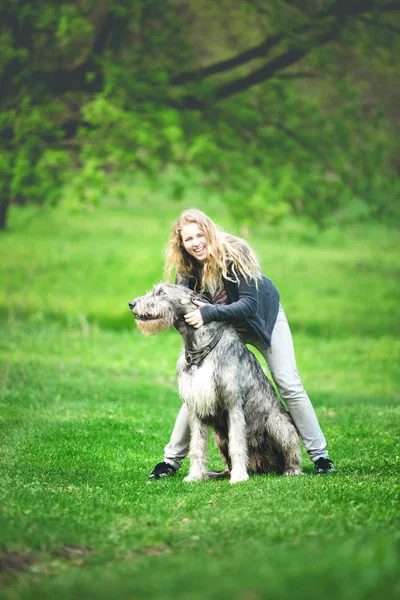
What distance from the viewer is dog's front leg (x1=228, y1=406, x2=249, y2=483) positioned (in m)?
7.39

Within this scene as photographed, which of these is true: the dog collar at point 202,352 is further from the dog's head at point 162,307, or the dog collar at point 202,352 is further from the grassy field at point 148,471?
the grassy field at point 148,471

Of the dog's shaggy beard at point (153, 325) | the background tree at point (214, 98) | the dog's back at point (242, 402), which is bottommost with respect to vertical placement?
the dog's back at point (242, 402)

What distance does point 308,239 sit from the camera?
24.1 metres

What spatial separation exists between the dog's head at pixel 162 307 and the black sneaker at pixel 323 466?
6.45 feet

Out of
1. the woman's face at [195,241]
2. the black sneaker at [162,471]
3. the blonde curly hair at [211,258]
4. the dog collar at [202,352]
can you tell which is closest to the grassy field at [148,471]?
the black sneaker at [162,471]

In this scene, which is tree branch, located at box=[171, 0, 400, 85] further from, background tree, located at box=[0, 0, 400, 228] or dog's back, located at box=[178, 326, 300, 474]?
dog's back, located at box=[178, 326, 300, 474]

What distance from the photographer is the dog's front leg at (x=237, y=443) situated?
739 centimetres

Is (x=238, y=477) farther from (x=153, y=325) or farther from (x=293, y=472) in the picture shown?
(x=153, y=325)

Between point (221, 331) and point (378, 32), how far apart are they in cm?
1782

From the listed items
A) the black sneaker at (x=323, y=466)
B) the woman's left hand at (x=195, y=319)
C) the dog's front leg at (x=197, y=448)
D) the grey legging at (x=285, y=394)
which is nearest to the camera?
the woman's left hand at (x=195, y=319)

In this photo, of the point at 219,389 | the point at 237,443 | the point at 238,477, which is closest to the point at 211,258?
the point at 219,389

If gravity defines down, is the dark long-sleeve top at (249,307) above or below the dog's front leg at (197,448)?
above

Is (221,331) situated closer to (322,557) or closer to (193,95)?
(322,557)

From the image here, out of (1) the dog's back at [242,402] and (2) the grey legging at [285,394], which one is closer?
(1) the dog's back at [242,402]
